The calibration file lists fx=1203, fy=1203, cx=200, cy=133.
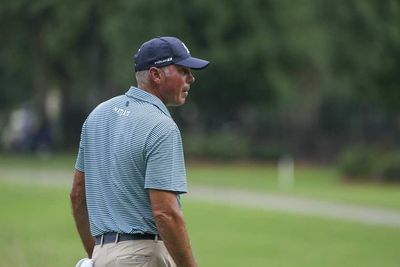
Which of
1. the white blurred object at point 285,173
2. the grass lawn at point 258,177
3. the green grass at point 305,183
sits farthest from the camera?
the white blurred object at point 285,173

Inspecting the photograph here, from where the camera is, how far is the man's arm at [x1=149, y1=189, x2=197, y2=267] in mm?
5648

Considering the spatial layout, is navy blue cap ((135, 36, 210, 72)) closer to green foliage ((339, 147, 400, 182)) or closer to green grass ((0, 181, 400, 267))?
green grass ((0, 181, 400, 267))

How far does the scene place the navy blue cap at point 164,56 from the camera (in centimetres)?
593

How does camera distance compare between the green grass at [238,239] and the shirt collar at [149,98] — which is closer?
the shirt collar at [149,98]

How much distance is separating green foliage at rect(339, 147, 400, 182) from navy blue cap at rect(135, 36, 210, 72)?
3062 centimetres

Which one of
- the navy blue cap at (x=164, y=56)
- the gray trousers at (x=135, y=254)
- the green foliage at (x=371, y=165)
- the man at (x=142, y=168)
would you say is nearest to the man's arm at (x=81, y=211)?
the man at (x=142, y=168)

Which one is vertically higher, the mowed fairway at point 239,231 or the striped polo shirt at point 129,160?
the striped polo shirt at point 129,160

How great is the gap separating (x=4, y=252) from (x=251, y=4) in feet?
103

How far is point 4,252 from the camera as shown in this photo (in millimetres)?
15391

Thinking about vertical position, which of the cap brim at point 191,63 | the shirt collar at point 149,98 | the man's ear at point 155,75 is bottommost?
the shirt collar at point 149,98

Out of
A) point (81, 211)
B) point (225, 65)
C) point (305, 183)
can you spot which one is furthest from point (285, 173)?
point (81, 211)

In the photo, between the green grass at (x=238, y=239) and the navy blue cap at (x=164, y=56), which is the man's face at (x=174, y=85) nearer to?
the navy blue cap at (x=164, y=56)

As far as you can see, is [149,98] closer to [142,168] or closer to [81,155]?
[142,168]

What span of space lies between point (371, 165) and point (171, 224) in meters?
32.1
